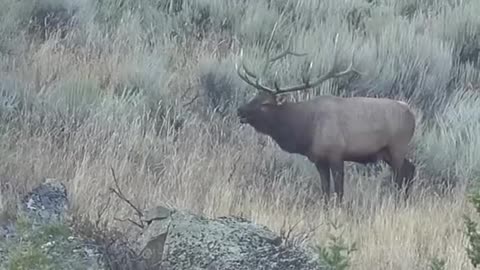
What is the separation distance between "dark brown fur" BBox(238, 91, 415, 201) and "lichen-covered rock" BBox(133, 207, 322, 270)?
10.9 feet

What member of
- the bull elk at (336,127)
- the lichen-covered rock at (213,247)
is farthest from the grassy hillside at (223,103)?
the lichen-covered rock at (213,247)

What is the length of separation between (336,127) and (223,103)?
2.08 m

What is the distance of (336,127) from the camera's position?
9070 millimetres

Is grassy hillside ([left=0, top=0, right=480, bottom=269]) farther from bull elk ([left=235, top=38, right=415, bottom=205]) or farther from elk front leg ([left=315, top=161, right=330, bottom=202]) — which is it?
bull elk ([left=235, top=38, right=415, bottom=205])

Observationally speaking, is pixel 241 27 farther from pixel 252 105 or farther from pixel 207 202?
pixel 207 202

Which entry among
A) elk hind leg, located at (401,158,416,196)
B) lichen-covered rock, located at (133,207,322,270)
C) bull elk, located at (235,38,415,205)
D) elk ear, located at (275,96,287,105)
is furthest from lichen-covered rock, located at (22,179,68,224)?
elk hind leg, located at (401,158,416,196)

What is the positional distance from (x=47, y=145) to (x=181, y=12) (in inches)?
231

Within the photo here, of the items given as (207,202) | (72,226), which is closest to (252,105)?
(207,202)

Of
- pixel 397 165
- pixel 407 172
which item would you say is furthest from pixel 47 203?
pixel 407 172

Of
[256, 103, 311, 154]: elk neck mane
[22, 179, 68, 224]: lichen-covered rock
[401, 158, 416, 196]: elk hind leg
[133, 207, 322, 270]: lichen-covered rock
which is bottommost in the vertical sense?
[401, 158, 416, 196]: elk hind leg

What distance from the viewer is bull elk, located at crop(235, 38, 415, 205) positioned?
29.7 ft

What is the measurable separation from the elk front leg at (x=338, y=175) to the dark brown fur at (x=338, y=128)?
0.02 metres

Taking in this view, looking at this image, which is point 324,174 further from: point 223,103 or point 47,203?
point 47,203

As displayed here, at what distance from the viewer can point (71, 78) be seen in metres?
10.7
